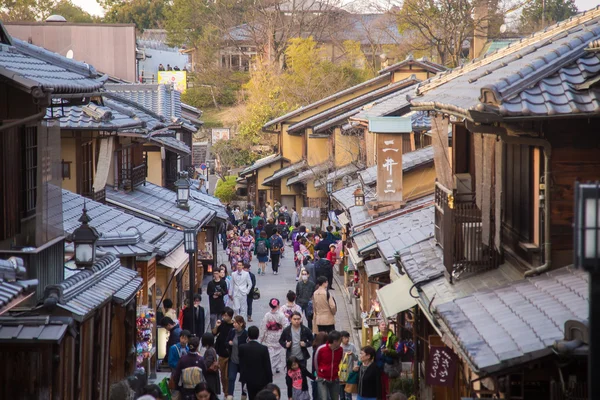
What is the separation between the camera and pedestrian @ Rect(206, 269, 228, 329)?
21.2 meters

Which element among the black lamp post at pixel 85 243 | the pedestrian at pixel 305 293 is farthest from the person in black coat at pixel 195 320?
the black lamp post at pixel 85 243

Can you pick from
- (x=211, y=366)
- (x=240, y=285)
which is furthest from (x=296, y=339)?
(x=240, y=285)

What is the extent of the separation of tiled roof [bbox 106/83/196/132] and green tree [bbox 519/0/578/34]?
29.8 m

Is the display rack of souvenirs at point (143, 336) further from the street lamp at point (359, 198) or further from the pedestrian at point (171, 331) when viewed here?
the street lamp at point (359, 198)

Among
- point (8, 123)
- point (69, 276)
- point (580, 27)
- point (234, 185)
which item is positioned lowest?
point (234, 185)

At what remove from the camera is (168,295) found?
Answer: 23828mm

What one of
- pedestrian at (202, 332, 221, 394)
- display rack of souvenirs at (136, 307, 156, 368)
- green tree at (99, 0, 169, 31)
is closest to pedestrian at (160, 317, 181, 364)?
display rack of souvenirs at (136, 307, 156, 368)

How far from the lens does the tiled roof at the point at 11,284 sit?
8.30 meters

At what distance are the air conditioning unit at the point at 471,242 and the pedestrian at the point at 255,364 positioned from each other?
4.17 metres

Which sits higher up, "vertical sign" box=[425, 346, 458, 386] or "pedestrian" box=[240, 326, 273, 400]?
"vertical sign" box=[425, 346, 458, 386]

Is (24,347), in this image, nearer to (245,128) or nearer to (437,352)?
(437,352)

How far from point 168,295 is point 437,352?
44.9 feet

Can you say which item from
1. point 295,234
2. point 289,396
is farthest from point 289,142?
point 289,396

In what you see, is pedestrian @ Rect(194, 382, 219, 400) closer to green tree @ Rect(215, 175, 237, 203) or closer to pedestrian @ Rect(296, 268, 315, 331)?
pedestrian @ Rect(296, 268, 315, 331)
